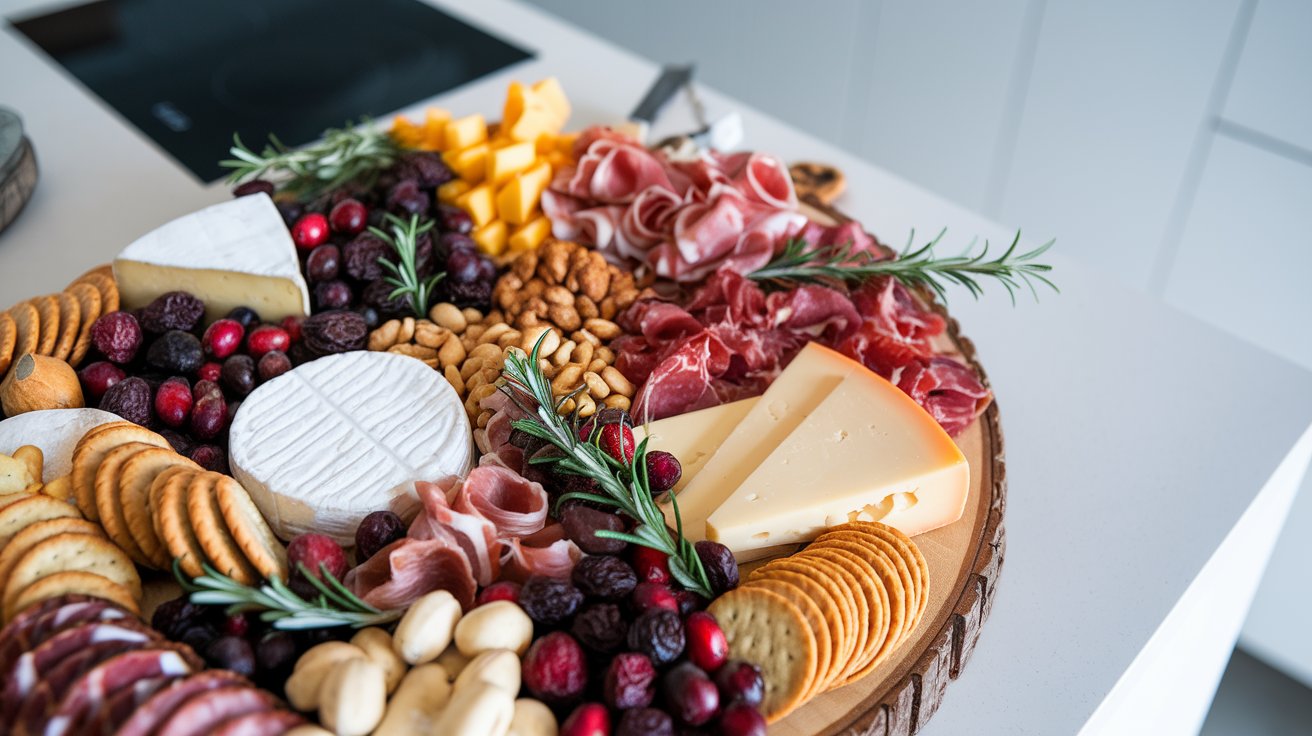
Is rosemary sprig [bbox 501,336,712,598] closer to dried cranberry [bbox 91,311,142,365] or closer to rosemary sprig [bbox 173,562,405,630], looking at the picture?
rosemary sprig [bbox 173,562,405,630]

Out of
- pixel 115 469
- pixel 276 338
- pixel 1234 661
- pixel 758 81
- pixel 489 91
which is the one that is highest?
pixel 758 81

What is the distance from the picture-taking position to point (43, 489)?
3.27 feet

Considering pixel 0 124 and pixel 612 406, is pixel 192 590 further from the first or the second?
pixel 0 124

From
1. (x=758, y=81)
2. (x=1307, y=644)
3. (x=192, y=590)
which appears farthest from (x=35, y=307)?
(x=758, y=81)

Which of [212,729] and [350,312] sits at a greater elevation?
[350,312]

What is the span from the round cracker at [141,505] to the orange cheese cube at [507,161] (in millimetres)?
659

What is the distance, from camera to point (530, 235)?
4.72ft

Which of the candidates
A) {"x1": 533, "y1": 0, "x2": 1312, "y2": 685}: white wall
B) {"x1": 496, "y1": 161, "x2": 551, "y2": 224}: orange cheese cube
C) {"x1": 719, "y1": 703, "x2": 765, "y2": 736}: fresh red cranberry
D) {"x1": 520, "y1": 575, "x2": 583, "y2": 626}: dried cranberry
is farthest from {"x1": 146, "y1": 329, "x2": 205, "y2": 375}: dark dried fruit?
{"x1": 533, "y1": 0, "x2": 1312, "y2": 685}: white wall

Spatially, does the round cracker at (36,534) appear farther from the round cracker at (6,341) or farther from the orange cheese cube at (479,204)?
the orange cheese cube at (479,204)

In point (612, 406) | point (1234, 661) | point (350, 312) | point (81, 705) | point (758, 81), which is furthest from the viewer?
point (758, 81)

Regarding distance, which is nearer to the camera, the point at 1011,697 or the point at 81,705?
the point at 81,705

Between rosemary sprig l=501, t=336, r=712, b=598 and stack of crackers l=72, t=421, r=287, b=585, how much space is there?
28 centimetres

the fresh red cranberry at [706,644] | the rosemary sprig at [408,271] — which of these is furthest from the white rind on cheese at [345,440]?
the fresh red cranberry at [706,644]

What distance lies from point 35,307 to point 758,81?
2.52 m
